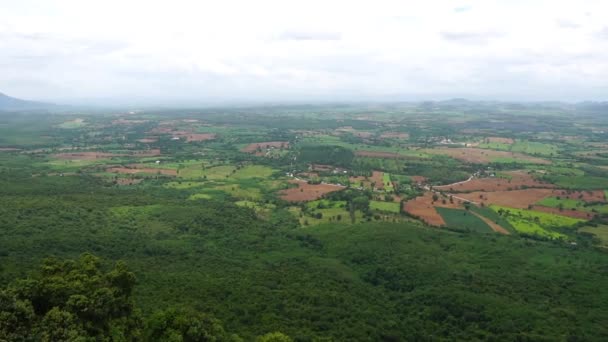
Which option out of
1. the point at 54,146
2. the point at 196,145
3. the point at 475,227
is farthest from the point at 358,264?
the point at 54,146

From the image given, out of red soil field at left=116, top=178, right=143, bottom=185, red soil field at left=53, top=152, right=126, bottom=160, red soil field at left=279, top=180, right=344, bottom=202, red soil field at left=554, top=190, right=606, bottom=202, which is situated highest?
red soil field at left=53, top=152, right=126, bottom=160

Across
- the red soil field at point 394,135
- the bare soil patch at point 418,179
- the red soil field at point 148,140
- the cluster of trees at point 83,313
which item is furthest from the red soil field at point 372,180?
the red soil field at point 148,140

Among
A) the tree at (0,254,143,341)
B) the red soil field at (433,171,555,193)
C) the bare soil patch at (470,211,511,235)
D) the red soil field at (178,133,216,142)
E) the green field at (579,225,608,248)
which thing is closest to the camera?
the tree at (0,254,143,341)

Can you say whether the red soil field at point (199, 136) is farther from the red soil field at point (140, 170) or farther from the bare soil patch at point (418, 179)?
the bare soil patch at point (418, 179)

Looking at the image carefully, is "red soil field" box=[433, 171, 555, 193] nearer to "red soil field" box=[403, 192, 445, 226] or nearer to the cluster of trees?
"red soil field" box=[403, 192, 445, 226]

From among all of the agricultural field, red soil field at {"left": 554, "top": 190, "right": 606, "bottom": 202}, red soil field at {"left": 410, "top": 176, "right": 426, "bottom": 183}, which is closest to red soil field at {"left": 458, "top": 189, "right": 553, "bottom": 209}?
the agricultural field

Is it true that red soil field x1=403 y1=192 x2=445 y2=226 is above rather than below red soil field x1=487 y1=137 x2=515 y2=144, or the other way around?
below

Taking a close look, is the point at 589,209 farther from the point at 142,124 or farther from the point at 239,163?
the point at 142,124
